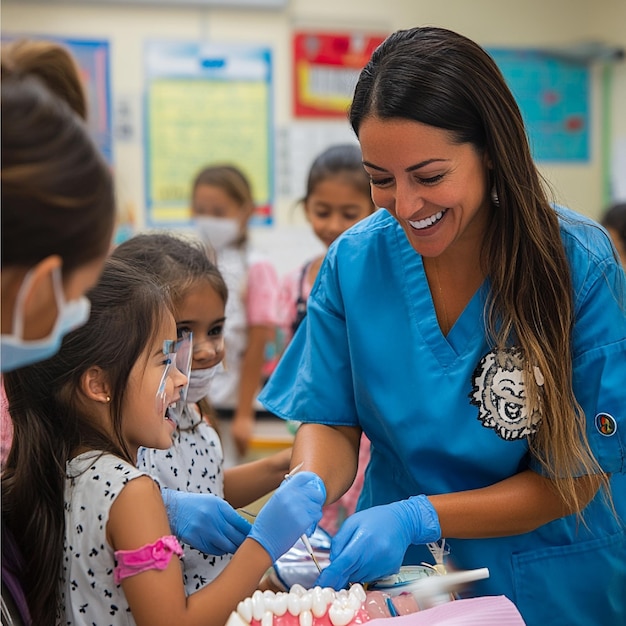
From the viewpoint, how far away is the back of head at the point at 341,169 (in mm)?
2236

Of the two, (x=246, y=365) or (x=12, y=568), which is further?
(x=246, y=365)

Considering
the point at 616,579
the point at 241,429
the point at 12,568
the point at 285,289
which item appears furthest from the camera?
the point at 241,429

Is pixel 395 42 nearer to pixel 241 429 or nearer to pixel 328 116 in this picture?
pixel 241 429

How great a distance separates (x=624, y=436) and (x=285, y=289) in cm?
161

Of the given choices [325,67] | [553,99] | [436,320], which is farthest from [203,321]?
[553,99]

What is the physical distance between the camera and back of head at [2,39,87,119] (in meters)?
1.21

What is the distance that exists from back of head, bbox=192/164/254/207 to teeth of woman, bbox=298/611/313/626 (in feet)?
8.07

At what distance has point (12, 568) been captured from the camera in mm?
1048

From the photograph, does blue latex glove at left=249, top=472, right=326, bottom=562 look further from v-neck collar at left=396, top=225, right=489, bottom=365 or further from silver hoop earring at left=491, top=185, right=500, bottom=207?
silver hoop earring at left=491, top=185, right=500, bottom=207

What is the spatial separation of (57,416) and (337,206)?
1.27 metres

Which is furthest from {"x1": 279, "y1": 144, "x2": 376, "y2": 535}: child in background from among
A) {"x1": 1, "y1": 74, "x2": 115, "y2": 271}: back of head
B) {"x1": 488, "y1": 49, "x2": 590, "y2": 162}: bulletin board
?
{"x1": 488, "y1": 49, "x2": 590, "y2": 162}: bulletin board

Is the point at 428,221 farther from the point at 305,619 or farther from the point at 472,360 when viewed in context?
the point at 305,619

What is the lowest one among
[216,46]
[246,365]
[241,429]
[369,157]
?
[241,429]

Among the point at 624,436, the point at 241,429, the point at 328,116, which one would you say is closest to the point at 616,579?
the point at 624,436
